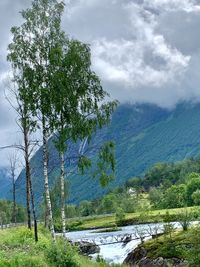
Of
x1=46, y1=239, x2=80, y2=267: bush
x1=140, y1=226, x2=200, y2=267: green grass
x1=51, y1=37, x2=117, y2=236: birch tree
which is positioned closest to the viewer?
x1=46, y1=239, x2=80, y2=267: bush

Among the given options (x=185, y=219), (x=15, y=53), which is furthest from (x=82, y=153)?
(x=185, y=219)

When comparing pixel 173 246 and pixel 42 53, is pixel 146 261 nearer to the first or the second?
pixel 173 246

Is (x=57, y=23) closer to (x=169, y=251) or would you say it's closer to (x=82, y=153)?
(x=82, y=153)

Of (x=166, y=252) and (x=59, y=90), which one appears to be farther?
(x=166, y=252)

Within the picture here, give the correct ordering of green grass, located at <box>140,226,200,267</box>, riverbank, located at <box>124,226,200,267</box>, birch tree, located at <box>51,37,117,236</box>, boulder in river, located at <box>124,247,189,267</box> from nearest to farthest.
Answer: birch tree, located at <box>51,37,117,236</box>
green grass, located at <box>140,226,200,267</box>
riverbank, located at <box>124,226,200,267</box>
boulder in river, located at <box>124,247,189,267</box>

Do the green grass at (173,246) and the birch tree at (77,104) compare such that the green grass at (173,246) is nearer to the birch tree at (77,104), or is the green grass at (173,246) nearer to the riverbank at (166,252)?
the riverbank at (166,252)

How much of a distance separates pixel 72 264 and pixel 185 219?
38.6 m

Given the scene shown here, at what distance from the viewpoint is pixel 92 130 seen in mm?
38031

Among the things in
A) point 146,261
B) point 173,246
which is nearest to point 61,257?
point 173,246

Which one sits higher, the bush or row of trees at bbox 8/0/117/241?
row of trees at bbox 8/0/117/241

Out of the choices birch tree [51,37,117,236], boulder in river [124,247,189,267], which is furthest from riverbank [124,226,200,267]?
birch tree [51,37,117,236]

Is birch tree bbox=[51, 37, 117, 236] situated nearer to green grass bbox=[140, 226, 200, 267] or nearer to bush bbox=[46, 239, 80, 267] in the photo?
bush bbox=[46, 239, 80, 267]

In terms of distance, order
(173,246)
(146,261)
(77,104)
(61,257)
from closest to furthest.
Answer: (61,257) < (77,104) < (173,246) < (146,261)

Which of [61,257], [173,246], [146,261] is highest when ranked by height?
[61,257]
